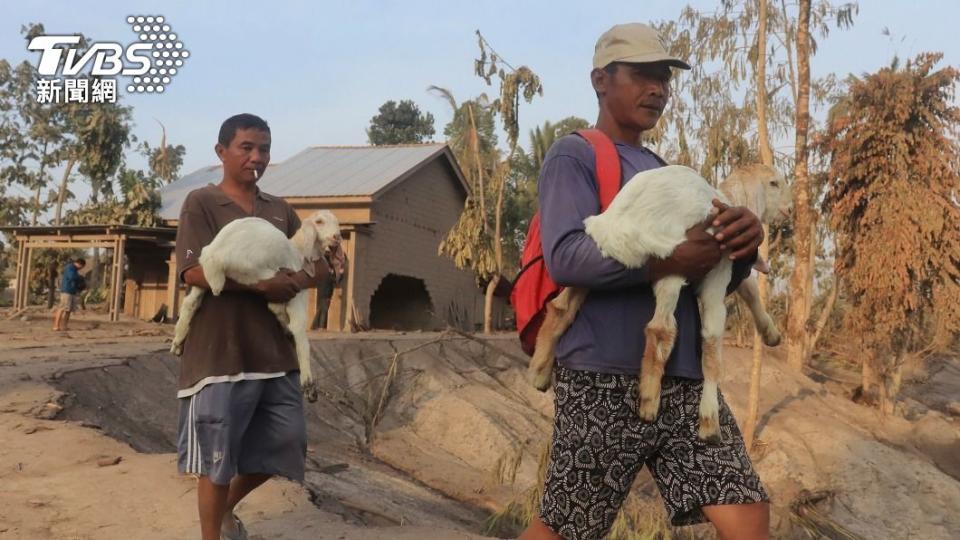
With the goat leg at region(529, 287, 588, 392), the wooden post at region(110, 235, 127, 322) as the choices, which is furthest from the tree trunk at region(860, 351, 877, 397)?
the goat leg at region(529, 287, 588, 392)

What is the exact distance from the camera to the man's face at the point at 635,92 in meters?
2.33

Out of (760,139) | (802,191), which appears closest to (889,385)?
(802,191)

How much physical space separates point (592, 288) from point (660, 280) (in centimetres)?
18

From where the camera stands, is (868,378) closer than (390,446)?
No

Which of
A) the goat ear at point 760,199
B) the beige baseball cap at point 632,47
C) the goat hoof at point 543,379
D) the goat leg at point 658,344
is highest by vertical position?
the beige baseball cap at point 632,47

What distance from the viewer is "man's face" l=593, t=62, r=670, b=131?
2.33 m

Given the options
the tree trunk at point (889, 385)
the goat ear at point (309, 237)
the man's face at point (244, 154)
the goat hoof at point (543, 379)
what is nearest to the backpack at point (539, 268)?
the goat hoof at point (543, 379)

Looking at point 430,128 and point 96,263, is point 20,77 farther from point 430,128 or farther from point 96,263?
point 430,128

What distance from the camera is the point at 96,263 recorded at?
30422 mm

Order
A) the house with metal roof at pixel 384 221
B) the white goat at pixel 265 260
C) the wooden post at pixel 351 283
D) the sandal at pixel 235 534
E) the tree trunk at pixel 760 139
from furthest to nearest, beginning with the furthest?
1. the house with metal roof at pixel 384 221
2. the wooden post at pixel 351 283
3. the tree trunk at pixel 760 139
4. the sandal at pixel 235 534
5. the white goat at pixel 265 260

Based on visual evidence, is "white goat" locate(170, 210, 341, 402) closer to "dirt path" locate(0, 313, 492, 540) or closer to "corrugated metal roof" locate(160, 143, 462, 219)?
"dirt path" locate(0, 313, 492, 540)

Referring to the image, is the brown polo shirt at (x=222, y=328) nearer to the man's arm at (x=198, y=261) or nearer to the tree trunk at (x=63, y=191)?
the man's arm at (x=198, y=261)

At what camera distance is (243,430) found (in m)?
3.32

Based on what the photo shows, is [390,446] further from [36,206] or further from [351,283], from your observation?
[36,206]
